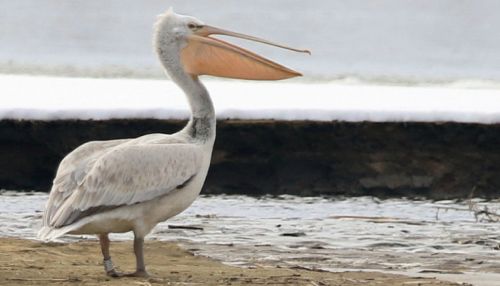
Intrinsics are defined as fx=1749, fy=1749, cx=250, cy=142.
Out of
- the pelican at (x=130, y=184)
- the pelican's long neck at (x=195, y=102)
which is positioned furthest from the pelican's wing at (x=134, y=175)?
the pelican's long neck at (x=195, y=102)

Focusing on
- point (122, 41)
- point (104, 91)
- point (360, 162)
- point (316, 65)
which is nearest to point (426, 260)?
point (360, 162)

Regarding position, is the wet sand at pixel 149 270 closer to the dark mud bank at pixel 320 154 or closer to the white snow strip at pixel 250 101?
the dark mud bank at pixel 320 154

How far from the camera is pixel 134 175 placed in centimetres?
701

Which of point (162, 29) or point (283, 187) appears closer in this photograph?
point (162, 29)

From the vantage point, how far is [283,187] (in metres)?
9.95

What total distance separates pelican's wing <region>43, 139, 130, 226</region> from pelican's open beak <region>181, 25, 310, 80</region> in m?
0.59

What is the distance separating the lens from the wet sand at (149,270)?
683 centimetres

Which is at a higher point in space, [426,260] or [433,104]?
[433,104]

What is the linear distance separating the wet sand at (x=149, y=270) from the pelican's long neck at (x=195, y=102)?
0.58 m

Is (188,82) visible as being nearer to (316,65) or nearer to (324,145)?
(324,145)

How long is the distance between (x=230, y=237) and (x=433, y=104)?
8.21ft

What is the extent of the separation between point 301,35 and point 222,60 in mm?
7171

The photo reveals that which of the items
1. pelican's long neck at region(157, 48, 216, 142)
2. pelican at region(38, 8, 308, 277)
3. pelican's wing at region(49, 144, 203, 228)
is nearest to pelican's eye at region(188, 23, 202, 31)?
pelican's long neck at region(157, 48, 216, 142)

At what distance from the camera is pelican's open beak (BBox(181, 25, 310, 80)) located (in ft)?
24.8
